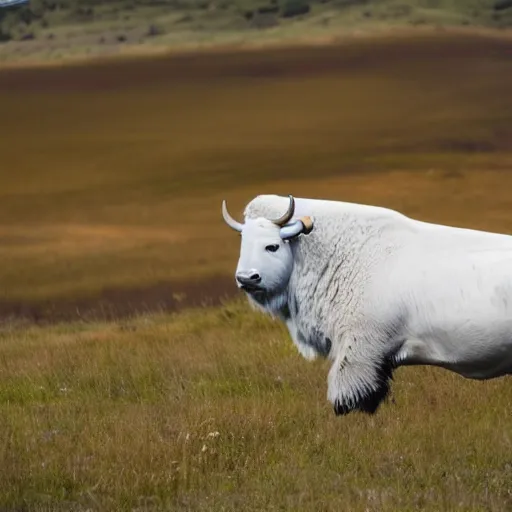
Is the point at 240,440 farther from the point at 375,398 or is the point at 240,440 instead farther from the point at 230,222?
the point at 230,222

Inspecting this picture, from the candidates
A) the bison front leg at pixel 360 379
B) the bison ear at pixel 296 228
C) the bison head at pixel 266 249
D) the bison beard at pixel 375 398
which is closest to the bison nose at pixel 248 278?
the bison head at pixel 266 249

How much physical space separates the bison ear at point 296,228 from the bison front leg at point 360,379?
0.78 metres

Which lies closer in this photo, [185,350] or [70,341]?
[185,350]

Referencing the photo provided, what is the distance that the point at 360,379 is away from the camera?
777cm

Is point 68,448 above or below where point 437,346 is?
below

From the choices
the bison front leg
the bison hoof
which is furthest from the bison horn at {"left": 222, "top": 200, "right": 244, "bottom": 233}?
the bison hoof

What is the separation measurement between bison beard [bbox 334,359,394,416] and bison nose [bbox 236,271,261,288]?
0.93 m

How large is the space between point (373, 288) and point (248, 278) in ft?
2.53

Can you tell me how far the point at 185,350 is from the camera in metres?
12.1

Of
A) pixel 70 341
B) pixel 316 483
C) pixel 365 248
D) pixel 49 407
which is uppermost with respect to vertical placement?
pixel 365 248

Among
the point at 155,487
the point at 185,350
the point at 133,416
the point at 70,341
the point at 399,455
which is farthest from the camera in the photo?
the point at 70,341

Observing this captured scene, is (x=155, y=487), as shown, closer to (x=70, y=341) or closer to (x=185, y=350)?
(x=185, y=350)

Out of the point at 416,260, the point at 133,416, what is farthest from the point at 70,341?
the point at 416,260

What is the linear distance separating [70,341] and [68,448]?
612 cm
